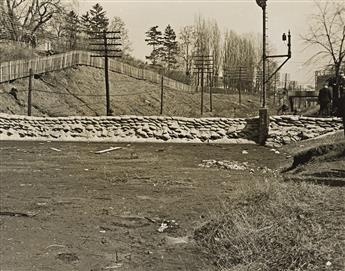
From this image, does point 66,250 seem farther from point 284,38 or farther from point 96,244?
point 284,38

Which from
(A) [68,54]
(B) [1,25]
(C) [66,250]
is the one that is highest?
Result: (B) [1,25]

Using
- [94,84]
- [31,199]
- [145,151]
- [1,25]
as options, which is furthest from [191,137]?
[1,25]

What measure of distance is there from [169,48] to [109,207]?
6137cm

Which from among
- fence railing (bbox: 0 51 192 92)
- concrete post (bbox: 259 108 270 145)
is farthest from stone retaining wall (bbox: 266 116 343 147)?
fence railing (bbox: 0 51 192 92)

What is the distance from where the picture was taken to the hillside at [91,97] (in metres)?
29.1

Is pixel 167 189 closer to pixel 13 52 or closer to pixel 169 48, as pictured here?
pixel 13 52

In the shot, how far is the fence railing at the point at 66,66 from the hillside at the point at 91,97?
525mm

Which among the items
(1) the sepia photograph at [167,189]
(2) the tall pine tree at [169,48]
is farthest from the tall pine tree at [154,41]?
(1) the sepia photograph at [167,189]

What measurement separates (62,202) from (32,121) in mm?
13490

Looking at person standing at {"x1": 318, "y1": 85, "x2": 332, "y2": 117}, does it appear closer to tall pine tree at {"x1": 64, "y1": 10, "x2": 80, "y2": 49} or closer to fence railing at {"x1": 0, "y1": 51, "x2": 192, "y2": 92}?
fence railing at {"x1": 0, "y1": 51, "x2": 192, "y2": 92}

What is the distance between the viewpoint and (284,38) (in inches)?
880

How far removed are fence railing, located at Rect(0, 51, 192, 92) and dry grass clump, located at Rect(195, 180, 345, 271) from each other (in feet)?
87.1

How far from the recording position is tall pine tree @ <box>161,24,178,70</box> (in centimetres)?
6575

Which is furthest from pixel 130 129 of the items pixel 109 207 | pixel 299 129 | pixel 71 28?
pixel 71 28
